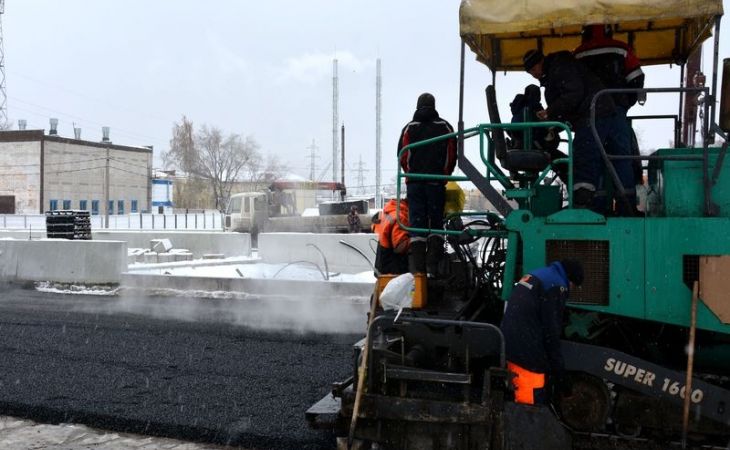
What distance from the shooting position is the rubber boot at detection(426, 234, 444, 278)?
5.04 m

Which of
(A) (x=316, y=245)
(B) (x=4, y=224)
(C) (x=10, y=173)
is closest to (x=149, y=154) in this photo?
(C) (x=10, y=173)

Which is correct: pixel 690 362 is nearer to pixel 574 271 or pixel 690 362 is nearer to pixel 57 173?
pixel 574 271

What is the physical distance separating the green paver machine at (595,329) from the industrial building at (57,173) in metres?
52.5

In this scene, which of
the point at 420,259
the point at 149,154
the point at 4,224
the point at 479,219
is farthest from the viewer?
the point at 149,154

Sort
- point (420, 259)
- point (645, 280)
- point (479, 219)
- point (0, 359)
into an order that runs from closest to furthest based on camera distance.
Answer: point (645, 280), point (420, 259), point (479, 219), point (0, 359)

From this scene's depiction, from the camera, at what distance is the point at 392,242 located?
19.5ft

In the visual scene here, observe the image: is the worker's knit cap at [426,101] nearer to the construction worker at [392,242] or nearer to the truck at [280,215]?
the construction worker at [392,242]

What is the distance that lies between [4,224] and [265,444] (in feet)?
139

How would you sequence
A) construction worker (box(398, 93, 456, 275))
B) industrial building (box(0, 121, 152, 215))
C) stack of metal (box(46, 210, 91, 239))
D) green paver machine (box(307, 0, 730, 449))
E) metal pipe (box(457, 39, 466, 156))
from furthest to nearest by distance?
1. industrial building (box(0, 121, 152, 215))
2. stack of metal (box(46, 210, 91, 239))
3. construction worker (box(398, 93, 456, 275))
4. metal pipe (box(457, 39, 466, 156))
5. green paver machine (box(307, 0, 730, 449))

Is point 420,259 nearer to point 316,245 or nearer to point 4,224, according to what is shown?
point 316,245

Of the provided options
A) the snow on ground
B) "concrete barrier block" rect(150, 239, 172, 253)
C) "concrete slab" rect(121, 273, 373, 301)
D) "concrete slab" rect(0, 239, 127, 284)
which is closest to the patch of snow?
"concrete slab" rect(0, 239, 127, 284)

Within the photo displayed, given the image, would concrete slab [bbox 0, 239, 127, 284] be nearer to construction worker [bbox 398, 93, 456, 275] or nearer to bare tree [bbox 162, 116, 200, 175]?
construction worker [bbox 398, 93, 456, 275]

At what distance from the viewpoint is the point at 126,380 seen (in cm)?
671

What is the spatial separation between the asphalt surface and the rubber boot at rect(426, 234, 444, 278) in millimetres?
1436
